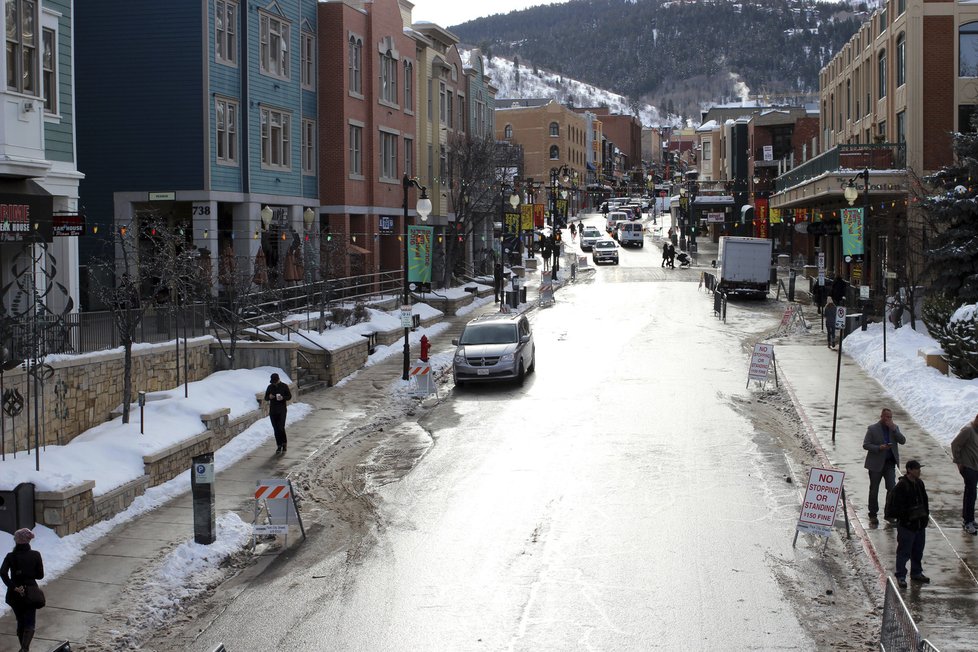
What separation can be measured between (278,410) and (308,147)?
2398cm

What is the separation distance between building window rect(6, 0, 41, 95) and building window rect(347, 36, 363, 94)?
22.7m

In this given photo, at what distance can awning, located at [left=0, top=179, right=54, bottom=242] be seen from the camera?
2000 centimetres

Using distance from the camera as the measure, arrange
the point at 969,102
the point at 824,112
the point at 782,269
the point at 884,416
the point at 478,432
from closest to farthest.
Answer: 1. the point at 884,416
2. the point at 478,432
3. the point at 969,102
4. the point at 824,112
5. the point at 782,269

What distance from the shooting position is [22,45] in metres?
21.4

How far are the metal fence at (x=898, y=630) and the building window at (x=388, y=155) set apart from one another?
38.6m

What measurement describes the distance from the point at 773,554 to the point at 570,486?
4.35 m

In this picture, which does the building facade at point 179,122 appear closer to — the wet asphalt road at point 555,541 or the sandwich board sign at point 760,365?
the wet asphalt road at point 555,541

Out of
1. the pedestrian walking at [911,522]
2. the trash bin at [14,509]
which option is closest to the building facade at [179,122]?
the trash bin at [14,509]

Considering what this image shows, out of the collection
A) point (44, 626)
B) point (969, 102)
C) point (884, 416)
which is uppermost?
point (969, 102)

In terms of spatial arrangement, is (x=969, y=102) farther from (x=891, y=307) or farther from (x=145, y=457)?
(x=145, y=457)

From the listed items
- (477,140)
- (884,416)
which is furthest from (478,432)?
(477,140)

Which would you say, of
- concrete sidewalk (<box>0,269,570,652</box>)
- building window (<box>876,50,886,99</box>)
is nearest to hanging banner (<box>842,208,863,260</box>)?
building window (<box>876,50,886,99</box>)

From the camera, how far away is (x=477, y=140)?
58.6 meters

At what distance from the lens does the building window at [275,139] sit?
38719 millimetres
